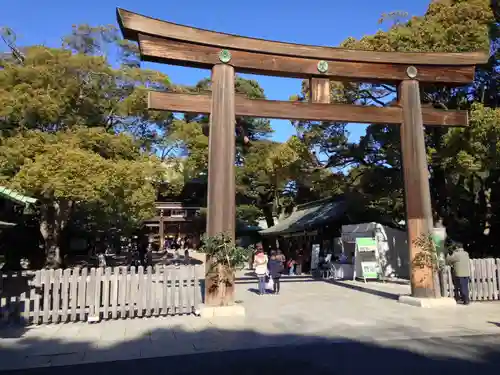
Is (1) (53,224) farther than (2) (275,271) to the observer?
Yes

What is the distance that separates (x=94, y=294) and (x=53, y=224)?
1148cm

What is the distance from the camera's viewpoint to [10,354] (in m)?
6.78

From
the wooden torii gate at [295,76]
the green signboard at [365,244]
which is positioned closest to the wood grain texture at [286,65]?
the wooden torii gate at [295,76]

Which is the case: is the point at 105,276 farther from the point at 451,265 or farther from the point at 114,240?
the point at 114,240

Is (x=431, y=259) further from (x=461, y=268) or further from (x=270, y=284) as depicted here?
(x=270, y=284)

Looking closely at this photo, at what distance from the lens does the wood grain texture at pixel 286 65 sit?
10336 millimetres

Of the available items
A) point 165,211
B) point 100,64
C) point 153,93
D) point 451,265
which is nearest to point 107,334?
point 153,93

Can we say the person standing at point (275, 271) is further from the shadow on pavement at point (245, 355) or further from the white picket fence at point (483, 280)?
the shadow on pavement at point (245, 355)

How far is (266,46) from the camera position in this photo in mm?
11219

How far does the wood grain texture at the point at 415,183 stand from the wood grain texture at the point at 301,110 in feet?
1.19

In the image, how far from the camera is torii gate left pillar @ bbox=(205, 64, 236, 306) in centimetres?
1009

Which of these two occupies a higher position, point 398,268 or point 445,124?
point 445,124

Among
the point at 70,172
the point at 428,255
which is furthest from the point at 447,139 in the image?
the point at 70,172

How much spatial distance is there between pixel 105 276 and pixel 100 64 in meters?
12.4
